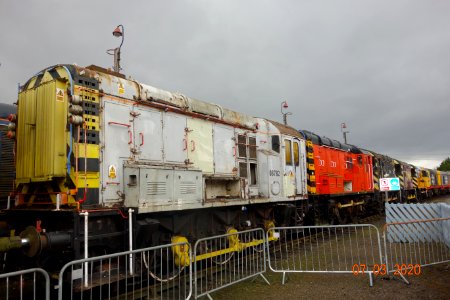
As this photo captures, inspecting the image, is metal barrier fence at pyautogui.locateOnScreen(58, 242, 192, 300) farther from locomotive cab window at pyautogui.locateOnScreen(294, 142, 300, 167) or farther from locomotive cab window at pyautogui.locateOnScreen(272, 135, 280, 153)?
locomotive cab window at pyautogui.locateOnScreen(294, 142, 300, 167)

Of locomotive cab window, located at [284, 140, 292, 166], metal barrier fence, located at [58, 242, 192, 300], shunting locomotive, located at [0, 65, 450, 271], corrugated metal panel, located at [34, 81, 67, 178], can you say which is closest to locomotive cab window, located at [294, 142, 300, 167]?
locomotive cab window, located at [284, 140, 292, 166]

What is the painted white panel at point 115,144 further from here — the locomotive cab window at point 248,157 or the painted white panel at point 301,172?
the painted white panel at point 301,172

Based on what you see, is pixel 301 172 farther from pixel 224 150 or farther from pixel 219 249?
pixel 219 249

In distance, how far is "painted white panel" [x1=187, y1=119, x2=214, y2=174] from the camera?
28.7ft

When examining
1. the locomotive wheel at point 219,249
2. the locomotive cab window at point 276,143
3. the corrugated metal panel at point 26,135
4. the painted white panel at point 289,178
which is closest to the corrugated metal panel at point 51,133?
the corrugated metal panel at point 26,135

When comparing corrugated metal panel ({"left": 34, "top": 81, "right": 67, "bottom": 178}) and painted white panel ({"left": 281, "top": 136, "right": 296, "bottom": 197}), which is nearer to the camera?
corrugated metal panel ({"left": 34, "top": 81, "right": 67, "bottom": 178})

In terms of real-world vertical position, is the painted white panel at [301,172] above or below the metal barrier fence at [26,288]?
above

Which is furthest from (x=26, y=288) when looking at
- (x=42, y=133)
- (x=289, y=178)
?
(x=289, y=178)

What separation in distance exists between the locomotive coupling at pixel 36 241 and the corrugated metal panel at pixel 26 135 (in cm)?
137

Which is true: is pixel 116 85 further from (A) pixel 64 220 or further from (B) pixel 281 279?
(B) pixel 281 279

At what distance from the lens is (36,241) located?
5.55m

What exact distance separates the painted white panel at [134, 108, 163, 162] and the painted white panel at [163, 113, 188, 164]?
0.16 m

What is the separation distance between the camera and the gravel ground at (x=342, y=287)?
6258 millimetres

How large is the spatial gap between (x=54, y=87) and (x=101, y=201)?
2120mm
